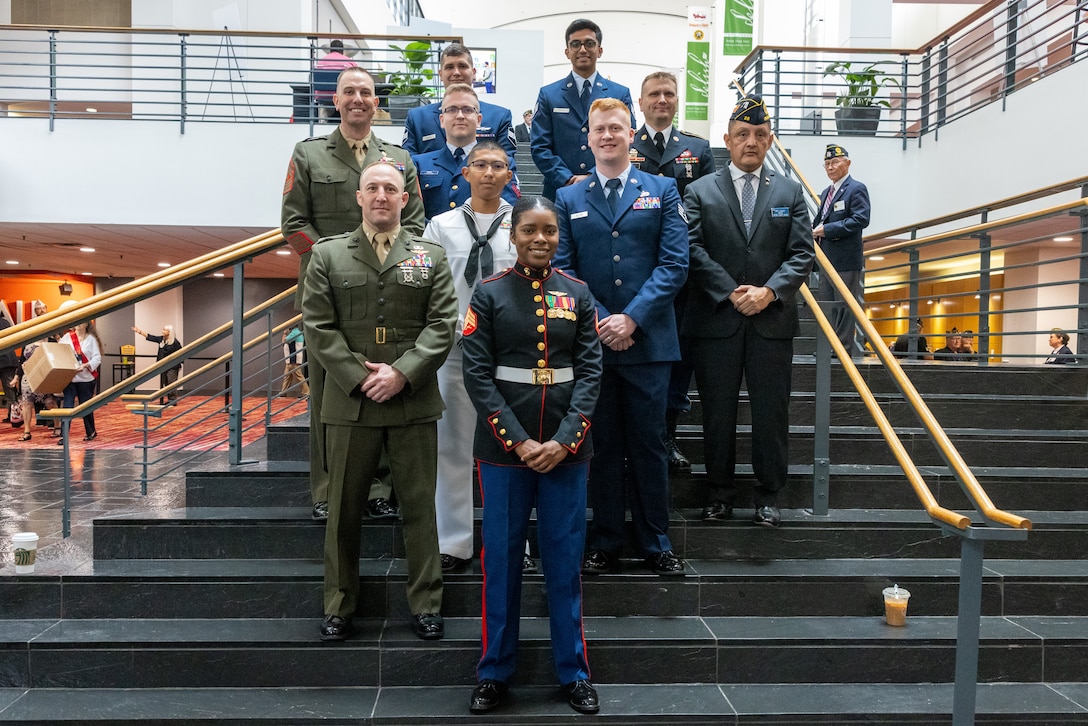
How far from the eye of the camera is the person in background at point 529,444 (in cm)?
285

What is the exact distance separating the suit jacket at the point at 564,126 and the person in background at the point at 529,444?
1.50 meters

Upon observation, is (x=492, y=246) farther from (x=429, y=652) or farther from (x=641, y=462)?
(x=429, y=652)

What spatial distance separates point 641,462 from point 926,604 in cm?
134

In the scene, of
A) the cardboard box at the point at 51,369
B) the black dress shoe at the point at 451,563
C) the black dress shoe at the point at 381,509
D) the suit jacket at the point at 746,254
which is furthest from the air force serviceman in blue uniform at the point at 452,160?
the cardboard box at the point at 51,369

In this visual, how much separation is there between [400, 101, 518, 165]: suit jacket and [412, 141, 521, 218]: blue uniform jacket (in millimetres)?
184

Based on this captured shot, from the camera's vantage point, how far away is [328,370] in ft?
10.1

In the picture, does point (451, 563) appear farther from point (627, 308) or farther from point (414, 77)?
point (414, 77)

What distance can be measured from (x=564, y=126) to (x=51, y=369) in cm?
350

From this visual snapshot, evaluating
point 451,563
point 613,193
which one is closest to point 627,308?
point 613,193

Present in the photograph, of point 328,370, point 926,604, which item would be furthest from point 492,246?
point 926,604

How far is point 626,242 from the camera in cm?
340

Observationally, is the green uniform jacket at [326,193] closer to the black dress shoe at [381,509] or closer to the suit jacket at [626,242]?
the suit jacket at [626,242]

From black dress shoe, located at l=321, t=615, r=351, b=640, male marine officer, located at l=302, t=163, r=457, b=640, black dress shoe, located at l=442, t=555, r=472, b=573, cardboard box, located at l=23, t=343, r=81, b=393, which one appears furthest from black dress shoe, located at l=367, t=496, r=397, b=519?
cardboard box, located at l=23, t=343, r=81, b=393

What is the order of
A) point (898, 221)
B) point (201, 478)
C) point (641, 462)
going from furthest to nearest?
point (898, 221), point (201, 478), point (641, 462)
